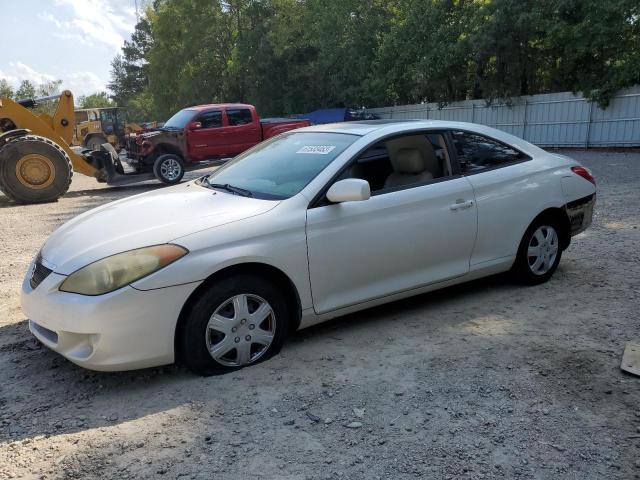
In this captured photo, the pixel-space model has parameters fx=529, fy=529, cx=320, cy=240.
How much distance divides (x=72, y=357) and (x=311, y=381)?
143 cm

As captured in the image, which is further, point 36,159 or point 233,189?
point 36,159

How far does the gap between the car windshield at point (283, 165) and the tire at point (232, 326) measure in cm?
73

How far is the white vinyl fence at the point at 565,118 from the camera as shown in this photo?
1753 cm

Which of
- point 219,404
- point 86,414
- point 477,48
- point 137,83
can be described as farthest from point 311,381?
point 137,83

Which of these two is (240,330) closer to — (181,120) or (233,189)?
(233,189)

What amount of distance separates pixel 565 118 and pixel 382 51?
10441mm

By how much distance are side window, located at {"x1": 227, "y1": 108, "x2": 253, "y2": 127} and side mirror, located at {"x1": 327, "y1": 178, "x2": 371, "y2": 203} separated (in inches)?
453

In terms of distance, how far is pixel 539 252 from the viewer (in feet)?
15.6

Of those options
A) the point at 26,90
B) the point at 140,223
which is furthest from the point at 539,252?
the point at 26,90

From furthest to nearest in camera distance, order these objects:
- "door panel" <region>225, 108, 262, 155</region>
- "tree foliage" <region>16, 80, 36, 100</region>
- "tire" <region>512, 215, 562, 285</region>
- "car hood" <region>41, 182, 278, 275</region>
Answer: "tree foliage" <region>16, 80, 36, 100</region>, "door panel" <region>225, 108, 262, 155</region>, "tire" <region>512, 215, 562, 285</region>, "car hood" <region>41, 182, 278, 275</region>

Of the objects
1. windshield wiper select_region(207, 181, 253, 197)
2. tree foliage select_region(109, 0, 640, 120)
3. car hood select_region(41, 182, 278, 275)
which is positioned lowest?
car hood select_region(41, 182, 278, 275)

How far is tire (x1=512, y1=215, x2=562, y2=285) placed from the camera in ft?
15.3

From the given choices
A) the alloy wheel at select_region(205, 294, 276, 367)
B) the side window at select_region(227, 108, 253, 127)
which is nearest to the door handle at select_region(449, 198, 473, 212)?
the alloy wheel at select_region(205, 294, 276, 367)

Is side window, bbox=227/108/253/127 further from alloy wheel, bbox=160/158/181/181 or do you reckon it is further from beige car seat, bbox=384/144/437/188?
beige car seat, bbox=384/144/437/188
